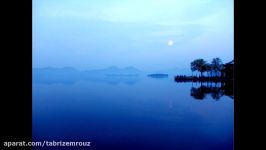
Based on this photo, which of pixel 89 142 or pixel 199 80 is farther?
pixel 199 80

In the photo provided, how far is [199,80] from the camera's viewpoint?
14.9 metres
